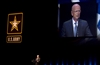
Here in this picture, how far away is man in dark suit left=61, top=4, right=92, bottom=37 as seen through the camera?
3844mm

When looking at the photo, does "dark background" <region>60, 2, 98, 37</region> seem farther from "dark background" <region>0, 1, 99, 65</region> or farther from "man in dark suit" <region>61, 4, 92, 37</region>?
"dark background" <region>0, 1, 99, 65</region>

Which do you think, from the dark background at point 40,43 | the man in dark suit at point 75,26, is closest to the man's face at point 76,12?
the man in dark suit at point 75,26

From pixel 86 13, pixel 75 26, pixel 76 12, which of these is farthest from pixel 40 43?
pixel 86 13

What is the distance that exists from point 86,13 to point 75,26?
0.33 meters

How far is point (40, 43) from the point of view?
13.7ft

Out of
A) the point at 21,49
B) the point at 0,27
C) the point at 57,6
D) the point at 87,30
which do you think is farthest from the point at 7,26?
the point at 87,30

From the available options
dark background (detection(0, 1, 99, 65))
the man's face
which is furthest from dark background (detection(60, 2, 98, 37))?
dark background (detection(0, 1, 99, 65))

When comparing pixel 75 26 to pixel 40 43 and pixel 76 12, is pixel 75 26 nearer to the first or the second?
pixel 76 12

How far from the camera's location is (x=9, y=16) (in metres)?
4.52

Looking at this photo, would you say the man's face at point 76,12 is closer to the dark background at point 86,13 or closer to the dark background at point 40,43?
the dark background at point 86,13

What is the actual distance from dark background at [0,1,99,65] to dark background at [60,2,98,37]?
8.3 inches

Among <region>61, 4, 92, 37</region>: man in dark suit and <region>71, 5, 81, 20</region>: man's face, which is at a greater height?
<region>71, 5, 81, 20</region>: man's face

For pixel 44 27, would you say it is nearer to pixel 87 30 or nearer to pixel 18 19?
pixel 18 19

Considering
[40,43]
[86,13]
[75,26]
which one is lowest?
[40,43]
